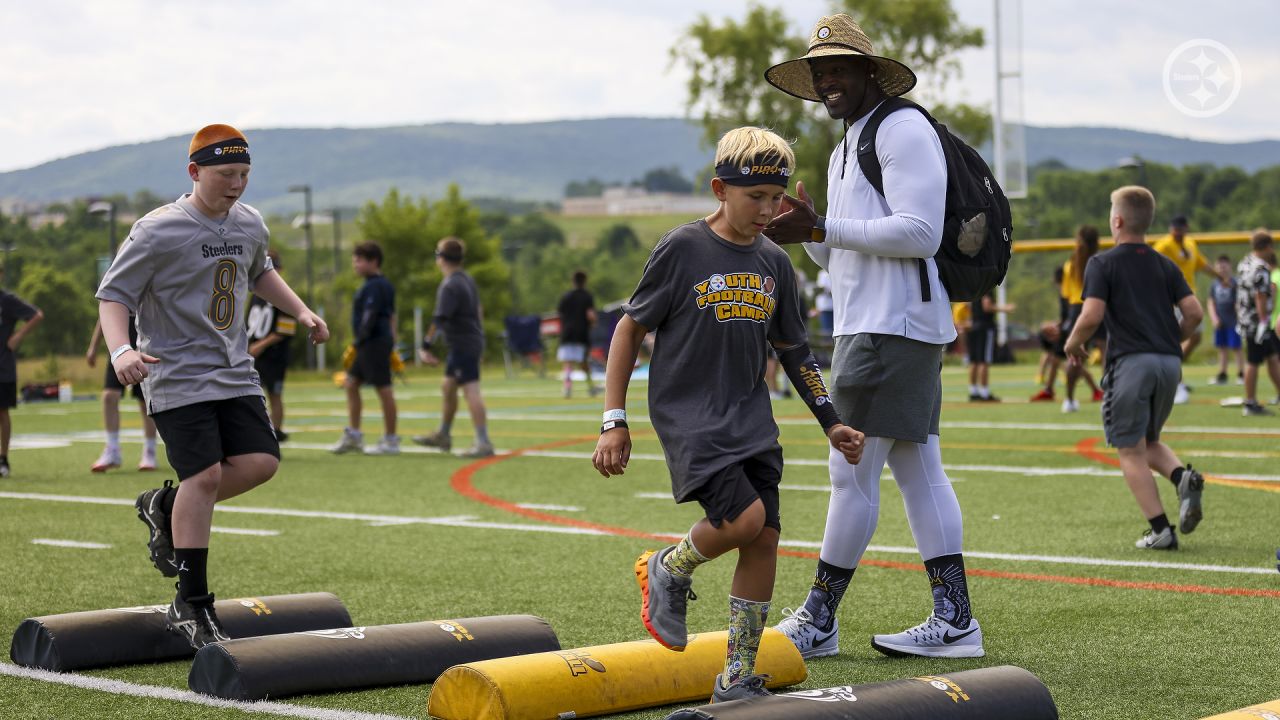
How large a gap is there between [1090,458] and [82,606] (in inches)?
336

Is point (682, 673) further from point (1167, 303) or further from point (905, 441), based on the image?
point (1167, 303)

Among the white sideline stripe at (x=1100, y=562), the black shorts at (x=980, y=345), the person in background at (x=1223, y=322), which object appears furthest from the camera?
the person in background at (x=1223, y=322)

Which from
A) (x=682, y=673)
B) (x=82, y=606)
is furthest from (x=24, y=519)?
(x=682, y=673)

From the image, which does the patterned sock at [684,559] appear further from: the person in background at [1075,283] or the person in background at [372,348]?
the person in background at [1075,283]

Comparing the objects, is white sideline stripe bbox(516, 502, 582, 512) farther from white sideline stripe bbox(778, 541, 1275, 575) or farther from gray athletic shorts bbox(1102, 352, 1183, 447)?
gray athletic shorts bbox(1102, 352, 1183, 447)

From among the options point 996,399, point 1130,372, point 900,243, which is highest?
point 900,243

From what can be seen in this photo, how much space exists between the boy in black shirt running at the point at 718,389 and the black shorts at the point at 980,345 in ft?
52.0

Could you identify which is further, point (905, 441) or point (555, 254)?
point (555, 254)

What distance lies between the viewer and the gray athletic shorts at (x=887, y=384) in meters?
5.32

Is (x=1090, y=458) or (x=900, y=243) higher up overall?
(x=900, y=243)

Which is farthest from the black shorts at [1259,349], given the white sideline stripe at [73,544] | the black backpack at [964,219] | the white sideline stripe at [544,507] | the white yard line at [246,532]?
the white sideline stripe at [73,544]

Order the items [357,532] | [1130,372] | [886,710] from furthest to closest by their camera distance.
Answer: [357,532]
[1130,372]
[886,710]

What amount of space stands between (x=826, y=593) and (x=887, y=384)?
79cm

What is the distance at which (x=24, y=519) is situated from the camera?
9.89m
